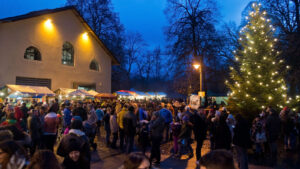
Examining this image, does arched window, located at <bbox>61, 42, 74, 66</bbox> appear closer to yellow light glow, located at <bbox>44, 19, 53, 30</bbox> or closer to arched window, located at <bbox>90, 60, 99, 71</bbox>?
yellow light glow, located at <bbox>44, 19, 53, 30</bbox>

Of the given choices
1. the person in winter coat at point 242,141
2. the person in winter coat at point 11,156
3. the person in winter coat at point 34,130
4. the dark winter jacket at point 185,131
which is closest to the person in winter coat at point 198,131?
the dark winter jacket at point 185,131

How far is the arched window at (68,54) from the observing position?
24.5 m

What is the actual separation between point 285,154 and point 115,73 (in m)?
33.7

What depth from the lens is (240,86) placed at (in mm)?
12250

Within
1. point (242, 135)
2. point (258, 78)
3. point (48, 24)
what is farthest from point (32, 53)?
point (242, 135)

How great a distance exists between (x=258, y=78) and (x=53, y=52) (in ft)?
63.3

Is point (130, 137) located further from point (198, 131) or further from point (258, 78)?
point (258, 78)

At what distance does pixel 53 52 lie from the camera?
75.9ft

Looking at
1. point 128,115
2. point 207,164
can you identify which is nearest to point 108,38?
point 128,115

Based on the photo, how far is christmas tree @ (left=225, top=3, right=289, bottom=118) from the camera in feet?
38.3

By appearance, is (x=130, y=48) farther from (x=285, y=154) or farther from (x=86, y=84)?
(x=285, y=154)

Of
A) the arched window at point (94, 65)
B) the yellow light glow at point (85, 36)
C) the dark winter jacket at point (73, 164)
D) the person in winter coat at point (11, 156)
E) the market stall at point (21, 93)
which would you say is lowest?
the dark winter jacket at point (73, 164)

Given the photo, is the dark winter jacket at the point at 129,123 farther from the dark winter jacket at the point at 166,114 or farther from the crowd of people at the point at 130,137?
the dark winter jacket at the point at 166,114

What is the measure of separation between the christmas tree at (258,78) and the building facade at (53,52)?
1779cm
